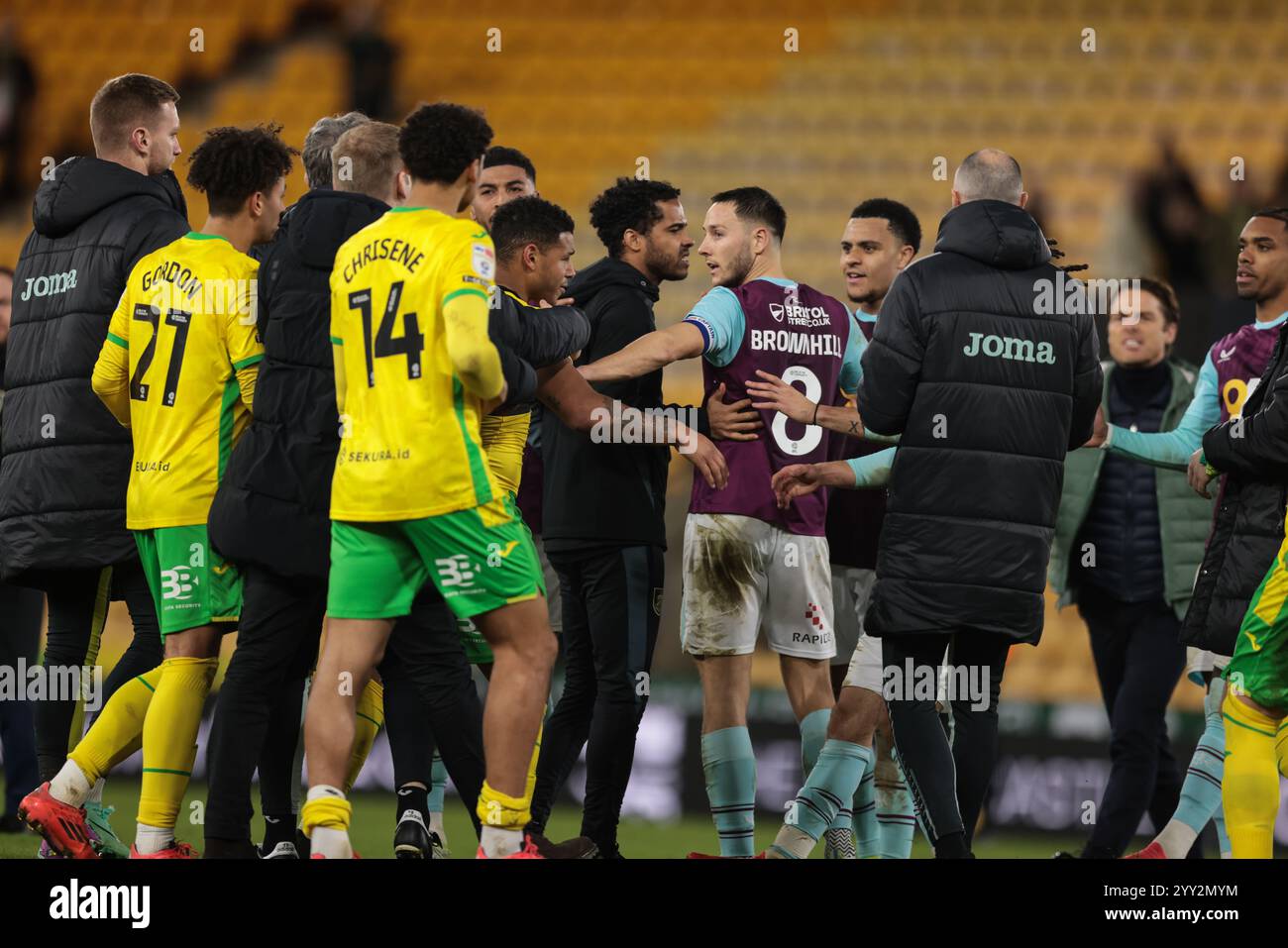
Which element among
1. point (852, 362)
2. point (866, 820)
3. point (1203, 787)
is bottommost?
point (866, 820)

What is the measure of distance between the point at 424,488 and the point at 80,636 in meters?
1.80

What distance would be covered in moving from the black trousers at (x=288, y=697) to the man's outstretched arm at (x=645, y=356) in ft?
2.93

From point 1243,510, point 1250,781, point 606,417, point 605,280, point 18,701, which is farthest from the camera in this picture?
point 18,701

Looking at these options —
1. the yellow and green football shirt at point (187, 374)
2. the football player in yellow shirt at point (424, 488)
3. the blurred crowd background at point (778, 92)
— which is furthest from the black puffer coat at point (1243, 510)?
the blurred crowd background at point (778, 92)

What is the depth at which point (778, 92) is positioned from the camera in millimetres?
14500

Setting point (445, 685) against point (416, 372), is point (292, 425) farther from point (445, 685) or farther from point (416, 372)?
point (445, 685)

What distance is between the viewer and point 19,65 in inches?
565

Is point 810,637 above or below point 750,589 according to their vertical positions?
below

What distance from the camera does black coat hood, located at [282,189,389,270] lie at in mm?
4836

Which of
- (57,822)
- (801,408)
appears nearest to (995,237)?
(801,408)

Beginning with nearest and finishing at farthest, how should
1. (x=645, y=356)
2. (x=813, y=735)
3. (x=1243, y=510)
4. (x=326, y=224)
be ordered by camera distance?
(x=326, y=224)
(x=1243, y=510)
(x=645, y=356)
(x=813, y=735)

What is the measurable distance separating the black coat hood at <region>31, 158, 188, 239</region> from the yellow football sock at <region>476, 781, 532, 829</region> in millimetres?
2418

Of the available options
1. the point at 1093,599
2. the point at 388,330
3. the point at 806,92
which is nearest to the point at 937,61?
the point at 806,92

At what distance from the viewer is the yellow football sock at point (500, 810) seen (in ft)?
14.5
